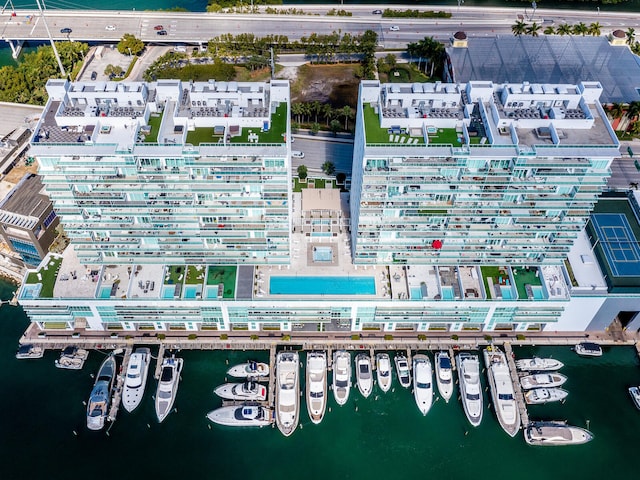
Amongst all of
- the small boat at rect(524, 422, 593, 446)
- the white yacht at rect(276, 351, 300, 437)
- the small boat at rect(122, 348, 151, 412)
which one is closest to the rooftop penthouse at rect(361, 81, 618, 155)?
the white yacht at rect(276, 351, 300, 437)

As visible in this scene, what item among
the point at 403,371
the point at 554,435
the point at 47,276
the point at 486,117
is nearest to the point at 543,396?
the point at 554,435

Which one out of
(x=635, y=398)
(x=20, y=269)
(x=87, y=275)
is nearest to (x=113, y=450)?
(x=87, y=275)

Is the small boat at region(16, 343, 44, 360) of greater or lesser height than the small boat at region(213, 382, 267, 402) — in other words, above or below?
above

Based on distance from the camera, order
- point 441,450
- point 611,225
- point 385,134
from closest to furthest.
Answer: point 385,134 → point 441,450 → point 611,225

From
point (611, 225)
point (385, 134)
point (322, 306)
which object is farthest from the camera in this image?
point (611, 225)

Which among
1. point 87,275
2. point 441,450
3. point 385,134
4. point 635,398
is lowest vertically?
point 441,450

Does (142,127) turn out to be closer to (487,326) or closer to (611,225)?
(487,326)

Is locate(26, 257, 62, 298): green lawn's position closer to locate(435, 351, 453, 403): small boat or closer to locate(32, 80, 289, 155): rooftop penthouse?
locate(32, 80, 289, 155): rooftop penthouse
